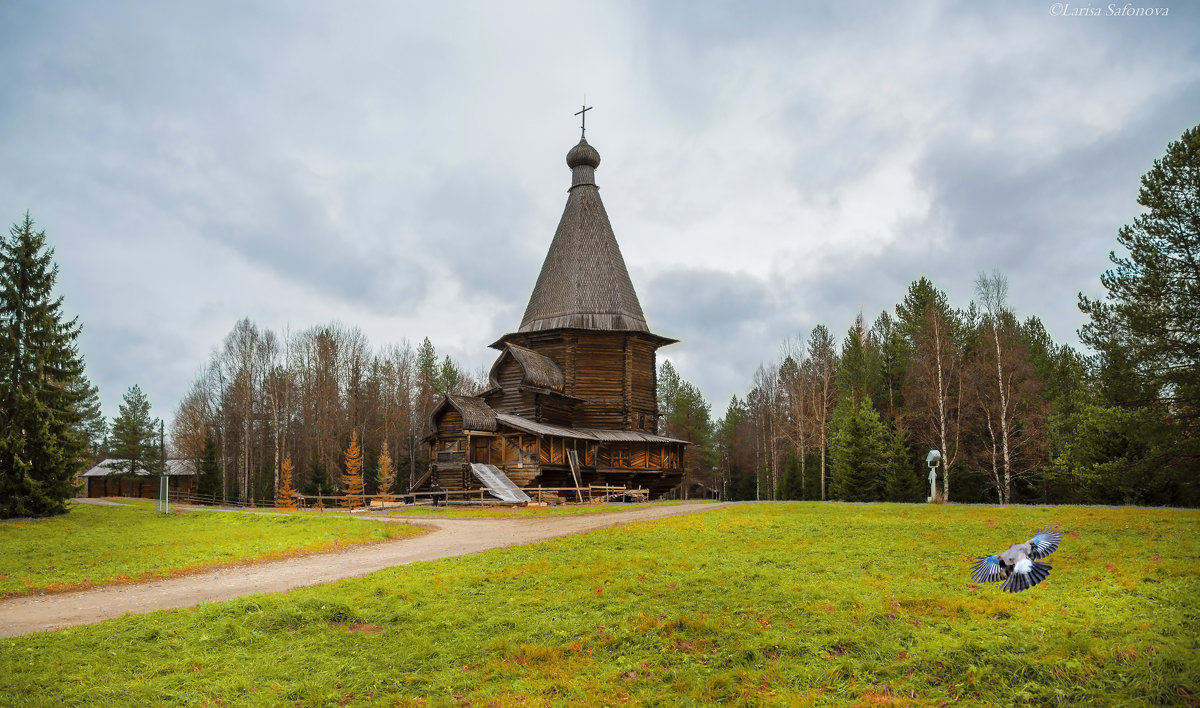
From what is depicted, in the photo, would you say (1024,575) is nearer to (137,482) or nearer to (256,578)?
(256,578)

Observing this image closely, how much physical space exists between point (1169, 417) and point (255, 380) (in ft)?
175

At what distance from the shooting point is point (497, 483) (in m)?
30.7

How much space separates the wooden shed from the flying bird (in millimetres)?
62543

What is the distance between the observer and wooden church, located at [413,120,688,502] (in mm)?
32344

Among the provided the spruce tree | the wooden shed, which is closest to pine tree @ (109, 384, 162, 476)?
the wooden shed

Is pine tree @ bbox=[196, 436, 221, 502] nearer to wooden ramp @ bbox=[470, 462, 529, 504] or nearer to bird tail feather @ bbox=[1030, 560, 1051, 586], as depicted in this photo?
wooden ramp @ bbox=[470, 462, 529, 504]

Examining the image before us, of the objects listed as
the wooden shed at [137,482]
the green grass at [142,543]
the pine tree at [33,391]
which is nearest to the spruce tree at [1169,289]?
the green grass at [142,543]

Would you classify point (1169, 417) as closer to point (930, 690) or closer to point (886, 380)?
point (930, 690)

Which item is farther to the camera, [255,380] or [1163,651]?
[255,380]

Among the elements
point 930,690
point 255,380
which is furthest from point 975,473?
point 255,380

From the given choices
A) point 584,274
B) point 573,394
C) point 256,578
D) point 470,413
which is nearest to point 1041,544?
point 256,578

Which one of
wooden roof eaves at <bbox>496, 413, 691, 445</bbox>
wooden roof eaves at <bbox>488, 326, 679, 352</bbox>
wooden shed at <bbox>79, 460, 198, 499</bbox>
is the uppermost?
wooden roof eaves at <bbox>488, 326, 679, 352</bbox>

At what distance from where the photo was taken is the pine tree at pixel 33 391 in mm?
25391

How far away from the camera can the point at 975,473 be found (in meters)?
38.6
